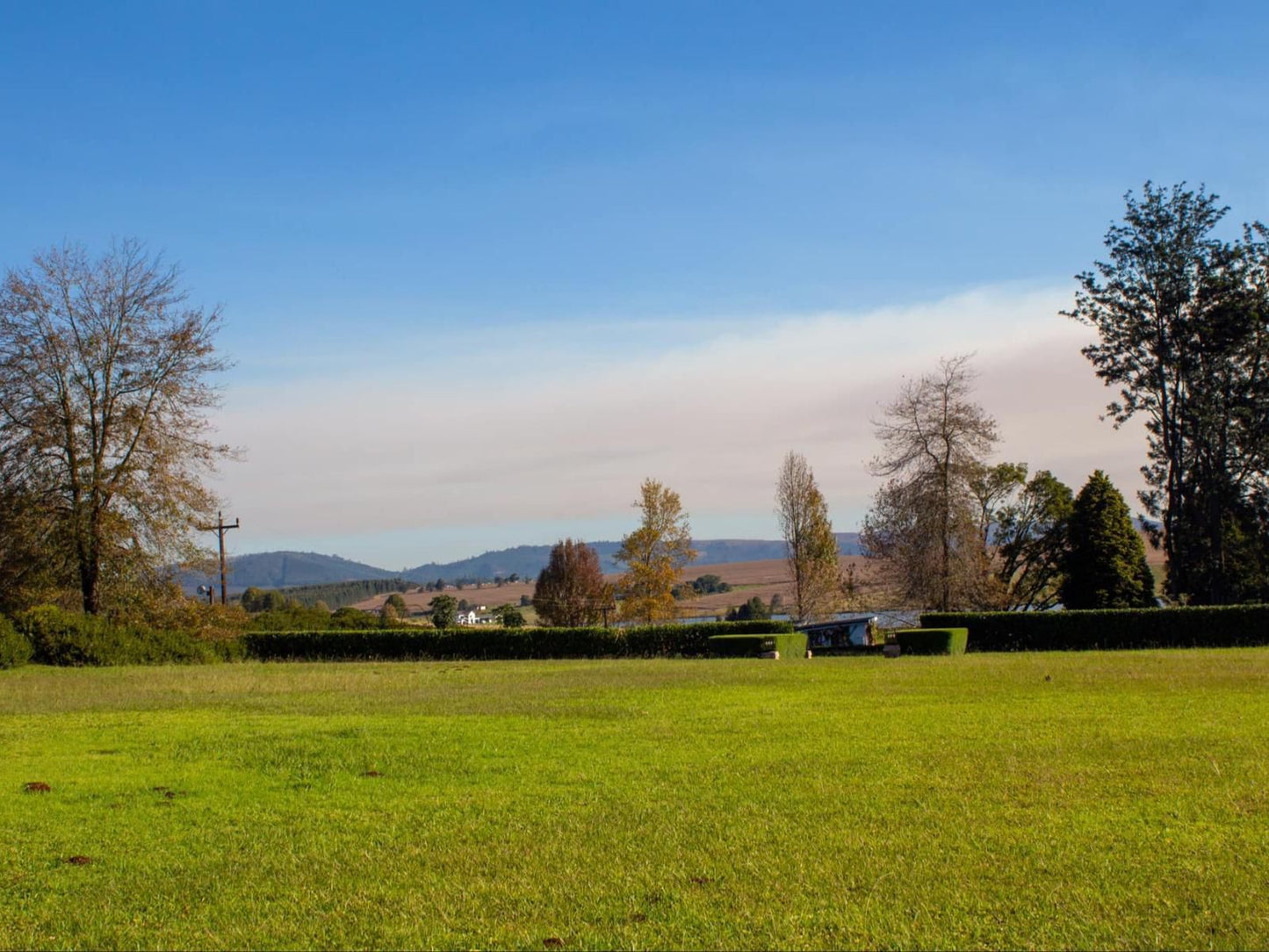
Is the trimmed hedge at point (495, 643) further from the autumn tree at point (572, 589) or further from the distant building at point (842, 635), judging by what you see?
the autumn tree at point (572, 589)

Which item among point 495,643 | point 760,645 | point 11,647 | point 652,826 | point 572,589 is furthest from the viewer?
point 572,589

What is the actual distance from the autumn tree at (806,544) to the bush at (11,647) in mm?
37932

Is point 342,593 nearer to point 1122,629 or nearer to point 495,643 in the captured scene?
point 495,643

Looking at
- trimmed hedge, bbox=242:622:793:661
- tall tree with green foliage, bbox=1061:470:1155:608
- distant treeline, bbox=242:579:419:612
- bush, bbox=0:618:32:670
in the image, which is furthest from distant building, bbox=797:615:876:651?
distant treeline, bbox=242:579:419:612

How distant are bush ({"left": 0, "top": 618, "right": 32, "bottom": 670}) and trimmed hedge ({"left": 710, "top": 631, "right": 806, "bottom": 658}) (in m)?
20.5

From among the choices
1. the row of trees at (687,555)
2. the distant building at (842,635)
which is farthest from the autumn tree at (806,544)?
the distant building at (842,635)

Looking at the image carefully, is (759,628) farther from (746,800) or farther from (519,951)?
(519,951)

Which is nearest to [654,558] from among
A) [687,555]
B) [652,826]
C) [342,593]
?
[687,555]

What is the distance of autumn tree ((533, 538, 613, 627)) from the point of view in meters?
72.1

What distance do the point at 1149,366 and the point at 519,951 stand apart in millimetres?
45097

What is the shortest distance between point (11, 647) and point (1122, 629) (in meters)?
32.9

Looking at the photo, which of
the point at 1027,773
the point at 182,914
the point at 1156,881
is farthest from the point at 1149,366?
the point at 182,914

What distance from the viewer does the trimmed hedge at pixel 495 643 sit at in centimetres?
3681

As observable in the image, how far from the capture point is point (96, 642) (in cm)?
3134
